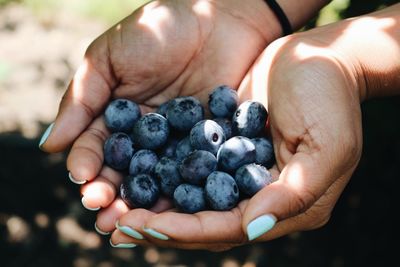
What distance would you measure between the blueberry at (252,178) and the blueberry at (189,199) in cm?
16

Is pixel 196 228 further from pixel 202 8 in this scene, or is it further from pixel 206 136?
pixel 202 8

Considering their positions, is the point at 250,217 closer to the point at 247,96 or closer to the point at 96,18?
the point at 247,96

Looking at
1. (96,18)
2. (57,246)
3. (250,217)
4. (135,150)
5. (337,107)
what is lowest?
(57,246)

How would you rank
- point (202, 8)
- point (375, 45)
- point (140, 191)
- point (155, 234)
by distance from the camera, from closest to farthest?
1. point (155, 234)
2. point (140, 191)
3. point (375, 45)
4. point (202, 8)

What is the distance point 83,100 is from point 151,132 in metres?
0.37

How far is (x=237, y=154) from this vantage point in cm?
213

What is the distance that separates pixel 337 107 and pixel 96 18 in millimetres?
3215

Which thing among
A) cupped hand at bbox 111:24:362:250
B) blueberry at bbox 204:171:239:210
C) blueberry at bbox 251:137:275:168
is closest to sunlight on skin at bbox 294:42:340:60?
cupped hand at bbox 111:24:362:250

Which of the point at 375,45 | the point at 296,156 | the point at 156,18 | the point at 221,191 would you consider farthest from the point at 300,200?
the point at 156,18

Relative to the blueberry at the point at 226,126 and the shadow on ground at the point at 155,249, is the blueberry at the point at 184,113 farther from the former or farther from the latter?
the shadow on ground at the point at 155,249

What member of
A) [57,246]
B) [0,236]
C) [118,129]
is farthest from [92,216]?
[118,129]

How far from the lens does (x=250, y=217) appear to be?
1.70 m

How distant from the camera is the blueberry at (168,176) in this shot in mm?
2176

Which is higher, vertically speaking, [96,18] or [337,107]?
[337,107]
